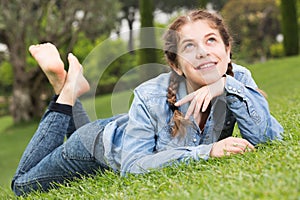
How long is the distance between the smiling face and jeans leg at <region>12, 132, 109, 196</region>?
68cm

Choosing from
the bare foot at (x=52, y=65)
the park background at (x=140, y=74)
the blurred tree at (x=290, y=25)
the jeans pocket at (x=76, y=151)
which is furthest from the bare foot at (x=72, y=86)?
the blurred tree at (x=290, y=25)

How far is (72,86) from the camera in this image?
3.00 metres

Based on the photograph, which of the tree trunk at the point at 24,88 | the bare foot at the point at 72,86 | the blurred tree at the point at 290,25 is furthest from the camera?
the tree trunk at the point at 24,88

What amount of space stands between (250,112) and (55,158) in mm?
1097

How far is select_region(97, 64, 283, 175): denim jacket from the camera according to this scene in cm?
223

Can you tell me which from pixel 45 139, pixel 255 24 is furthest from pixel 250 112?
pixel 255 24

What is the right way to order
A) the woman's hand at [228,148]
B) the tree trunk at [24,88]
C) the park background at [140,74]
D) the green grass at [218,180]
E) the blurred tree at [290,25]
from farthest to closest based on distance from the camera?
the tree trunk at [24,88] → the blurred tree at [290,25] → the woman's hand at [228,148] → the park background at [140,74] → the green grass at [218,180]

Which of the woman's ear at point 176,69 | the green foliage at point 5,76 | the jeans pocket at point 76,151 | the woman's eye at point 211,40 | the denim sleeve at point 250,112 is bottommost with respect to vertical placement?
the green foliage at point 5,76

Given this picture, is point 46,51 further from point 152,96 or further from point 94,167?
point 152,96

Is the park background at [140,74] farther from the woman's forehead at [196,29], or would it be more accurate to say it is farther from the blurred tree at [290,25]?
the woman's forehead at [196,29]

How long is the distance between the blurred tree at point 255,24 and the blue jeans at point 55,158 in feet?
72.4

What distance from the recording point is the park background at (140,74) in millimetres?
1780

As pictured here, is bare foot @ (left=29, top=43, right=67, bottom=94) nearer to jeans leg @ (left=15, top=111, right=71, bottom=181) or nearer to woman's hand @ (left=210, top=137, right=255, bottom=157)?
jeans leg @ (left=15, top=111, right=71, bottom=181)

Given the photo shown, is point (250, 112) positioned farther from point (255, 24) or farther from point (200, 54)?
point (255, 24)
